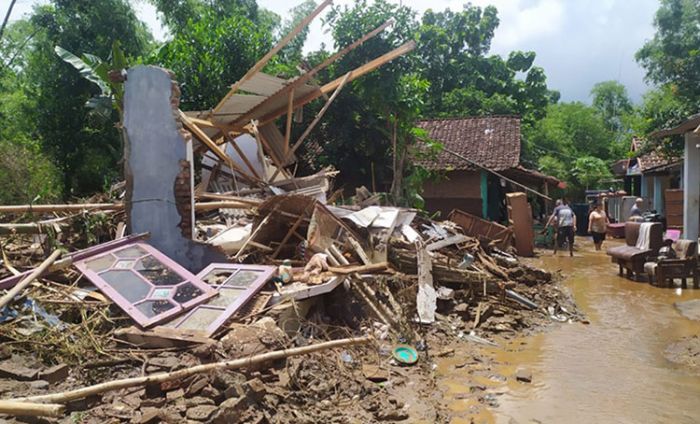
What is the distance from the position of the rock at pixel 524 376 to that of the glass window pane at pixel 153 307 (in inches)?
152

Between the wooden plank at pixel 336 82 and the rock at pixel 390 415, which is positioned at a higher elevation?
the wooden plank at pixel 336 82

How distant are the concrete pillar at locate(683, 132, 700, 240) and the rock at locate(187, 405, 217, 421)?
39.9 ft

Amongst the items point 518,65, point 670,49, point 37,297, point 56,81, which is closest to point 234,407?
point 37,297

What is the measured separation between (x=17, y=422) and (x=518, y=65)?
3292cm

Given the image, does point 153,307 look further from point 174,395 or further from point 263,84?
point 263,84

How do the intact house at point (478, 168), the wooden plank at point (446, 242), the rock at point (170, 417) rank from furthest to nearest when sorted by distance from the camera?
the intact house at point (478, 168) < the wooden plank at point (446, 242) < the rock at point (170, 417)

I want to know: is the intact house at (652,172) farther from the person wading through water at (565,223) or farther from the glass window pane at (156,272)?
the glass window pane at (156,272)

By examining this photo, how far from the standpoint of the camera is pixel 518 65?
3228 cm

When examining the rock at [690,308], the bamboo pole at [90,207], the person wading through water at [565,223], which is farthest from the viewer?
the person wading through water at [565,223]

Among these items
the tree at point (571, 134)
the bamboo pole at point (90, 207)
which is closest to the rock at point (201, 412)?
the bamboo pole at point (90, 207)

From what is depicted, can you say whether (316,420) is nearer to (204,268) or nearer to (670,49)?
(204,268)

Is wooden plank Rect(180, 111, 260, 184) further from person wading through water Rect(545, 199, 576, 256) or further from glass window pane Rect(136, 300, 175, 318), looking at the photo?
person wading through water Rect(545, 199, 576, 256)

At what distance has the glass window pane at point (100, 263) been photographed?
6.34 metres

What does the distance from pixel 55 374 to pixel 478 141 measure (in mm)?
18310
